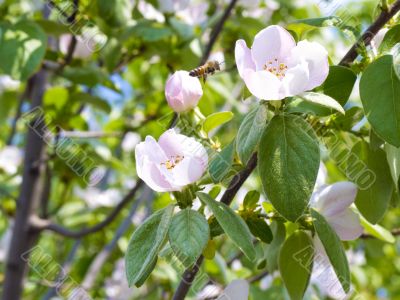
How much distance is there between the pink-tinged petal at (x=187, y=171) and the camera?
87cm

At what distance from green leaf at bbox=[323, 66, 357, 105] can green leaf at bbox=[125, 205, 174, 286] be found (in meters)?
0.27

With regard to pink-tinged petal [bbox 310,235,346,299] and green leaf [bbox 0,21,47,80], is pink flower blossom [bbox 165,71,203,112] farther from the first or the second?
green leaf [bbox 0,21,47,80]

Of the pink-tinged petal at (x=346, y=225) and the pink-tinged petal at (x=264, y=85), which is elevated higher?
the pink-tinged petal at (x=264, y=85)

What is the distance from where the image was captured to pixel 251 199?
3.27 ft

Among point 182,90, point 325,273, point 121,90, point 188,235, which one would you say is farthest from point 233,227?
point 121,90

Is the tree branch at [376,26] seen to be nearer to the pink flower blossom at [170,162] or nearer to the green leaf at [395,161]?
the green leaf at [395,161]

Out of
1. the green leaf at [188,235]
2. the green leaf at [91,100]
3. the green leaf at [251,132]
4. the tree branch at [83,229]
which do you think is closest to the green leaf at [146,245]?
the green leaf at [188,235]

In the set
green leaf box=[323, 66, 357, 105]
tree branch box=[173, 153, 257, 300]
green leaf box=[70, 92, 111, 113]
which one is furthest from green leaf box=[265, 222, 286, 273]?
green leaf box=[70, 92, 111, 113]

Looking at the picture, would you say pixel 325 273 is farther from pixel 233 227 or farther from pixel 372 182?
pixel 233 227

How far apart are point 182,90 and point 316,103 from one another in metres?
0.24

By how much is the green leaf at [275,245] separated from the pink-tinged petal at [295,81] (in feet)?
0.94

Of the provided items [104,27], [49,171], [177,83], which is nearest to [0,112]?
[49,171]

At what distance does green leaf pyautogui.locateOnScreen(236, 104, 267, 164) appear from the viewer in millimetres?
814

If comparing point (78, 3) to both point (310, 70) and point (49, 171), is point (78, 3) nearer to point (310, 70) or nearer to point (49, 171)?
point (49, 171)
